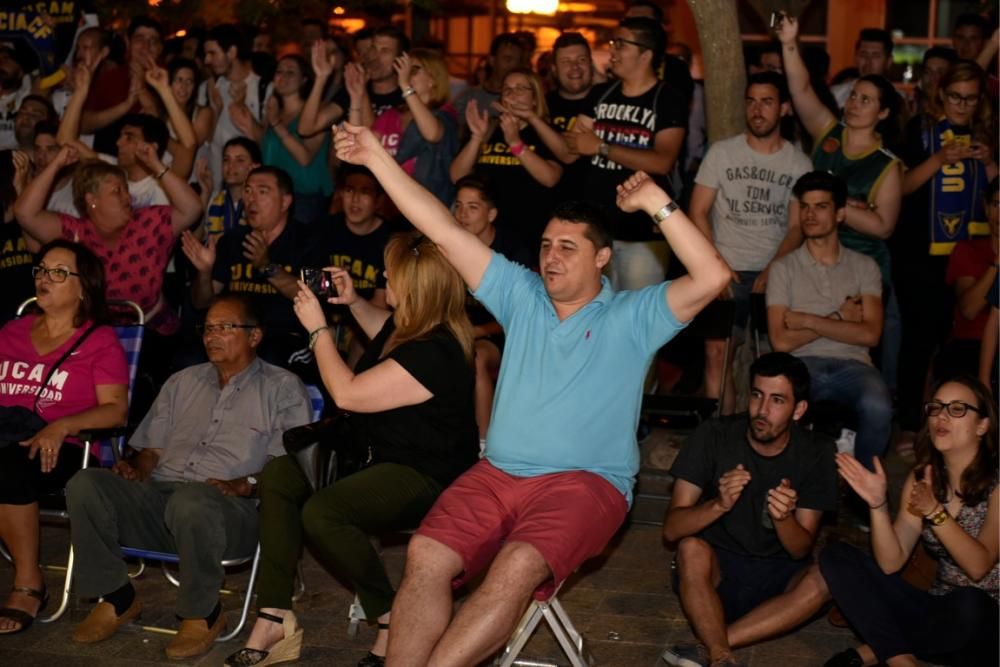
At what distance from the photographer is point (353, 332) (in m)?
7.54

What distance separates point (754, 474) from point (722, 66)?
3.15 metres

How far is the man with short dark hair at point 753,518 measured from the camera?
531 centimetres

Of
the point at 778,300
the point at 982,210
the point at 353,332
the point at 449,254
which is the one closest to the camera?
the point at 449,254

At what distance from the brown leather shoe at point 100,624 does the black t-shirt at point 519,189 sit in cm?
316

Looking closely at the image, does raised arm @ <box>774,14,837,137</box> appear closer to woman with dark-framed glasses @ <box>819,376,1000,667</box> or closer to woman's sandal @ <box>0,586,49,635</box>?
woman with dark-framed glasses @ <box>819,376,1000,667</box>

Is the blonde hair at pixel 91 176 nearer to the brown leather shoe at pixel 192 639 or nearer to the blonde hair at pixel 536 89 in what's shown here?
the blonde hair at pixel 536 89

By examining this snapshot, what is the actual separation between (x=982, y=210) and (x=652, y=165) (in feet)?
6.58

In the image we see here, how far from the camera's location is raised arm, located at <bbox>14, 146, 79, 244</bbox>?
Result: 301 inches

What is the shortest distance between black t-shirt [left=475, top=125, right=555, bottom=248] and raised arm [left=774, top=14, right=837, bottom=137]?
1.42 metres

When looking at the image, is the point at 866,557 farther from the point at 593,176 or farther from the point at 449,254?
the point at 593,176

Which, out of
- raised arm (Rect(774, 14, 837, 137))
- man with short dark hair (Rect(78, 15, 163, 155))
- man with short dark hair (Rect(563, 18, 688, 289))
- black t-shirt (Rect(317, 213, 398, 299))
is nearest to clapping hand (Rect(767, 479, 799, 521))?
man with short dark hair (Rect(563, 18, 688, 289))

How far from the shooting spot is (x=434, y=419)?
17.7 feet

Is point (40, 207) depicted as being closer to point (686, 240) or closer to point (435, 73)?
point (435, 73)

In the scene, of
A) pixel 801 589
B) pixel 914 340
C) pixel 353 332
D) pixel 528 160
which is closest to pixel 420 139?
pixel 528 160
